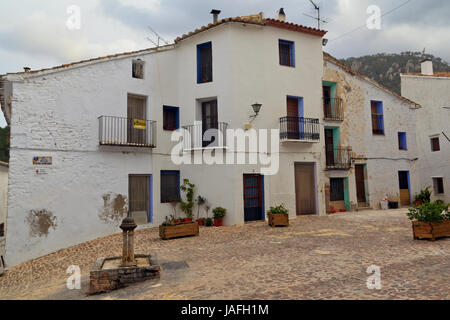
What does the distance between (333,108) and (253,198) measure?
7220 mm

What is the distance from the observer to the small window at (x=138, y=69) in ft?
45.7

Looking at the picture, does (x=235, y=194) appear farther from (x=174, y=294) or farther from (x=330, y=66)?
(x=330, y=66)

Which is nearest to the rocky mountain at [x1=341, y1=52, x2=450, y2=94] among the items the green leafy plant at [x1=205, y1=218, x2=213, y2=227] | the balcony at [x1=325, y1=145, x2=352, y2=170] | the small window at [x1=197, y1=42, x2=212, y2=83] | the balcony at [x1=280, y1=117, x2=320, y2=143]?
the balcony at [x1=325, y1=145, x2=352, y2=170]

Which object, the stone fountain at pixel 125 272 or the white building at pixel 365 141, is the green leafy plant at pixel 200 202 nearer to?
the white building at pixel 365 141

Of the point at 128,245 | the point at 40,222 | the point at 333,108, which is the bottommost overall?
the point at 128,245

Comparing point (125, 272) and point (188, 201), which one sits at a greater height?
point (188, 201)

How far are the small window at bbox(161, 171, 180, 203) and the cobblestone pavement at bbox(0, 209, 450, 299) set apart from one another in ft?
7.61

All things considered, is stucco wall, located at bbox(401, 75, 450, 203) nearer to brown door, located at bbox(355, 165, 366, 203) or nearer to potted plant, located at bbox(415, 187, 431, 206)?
potted plant, located at bbox(415, 187, 431, 206)

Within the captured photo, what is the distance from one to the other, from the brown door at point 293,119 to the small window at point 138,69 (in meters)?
7.09

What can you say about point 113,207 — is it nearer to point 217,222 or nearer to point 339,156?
point 217,222

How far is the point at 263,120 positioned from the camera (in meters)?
14.4

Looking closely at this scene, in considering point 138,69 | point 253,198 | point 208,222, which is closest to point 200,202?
point 208,222

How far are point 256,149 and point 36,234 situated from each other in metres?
9.21

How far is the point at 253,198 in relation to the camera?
14195 mm
